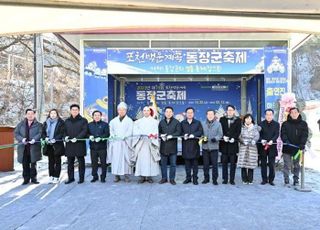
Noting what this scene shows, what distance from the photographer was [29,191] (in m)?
7.69

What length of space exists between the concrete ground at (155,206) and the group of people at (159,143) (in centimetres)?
35

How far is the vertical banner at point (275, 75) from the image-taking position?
10.7 meters

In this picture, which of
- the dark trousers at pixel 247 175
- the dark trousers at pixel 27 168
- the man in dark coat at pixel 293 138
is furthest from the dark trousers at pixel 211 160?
the dark trousers at pixel 27 168

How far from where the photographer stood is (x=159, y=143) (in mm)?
8719

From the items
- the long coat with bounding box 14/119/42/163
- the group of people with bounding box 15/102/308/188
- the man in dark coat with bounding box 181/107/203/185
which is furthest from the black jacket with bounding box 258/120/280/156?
the long coat with bounding box 14/119/42/163

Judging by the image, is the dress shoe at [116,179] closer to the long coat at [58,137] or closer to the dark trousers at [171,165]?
the dark trousers at [171,165]

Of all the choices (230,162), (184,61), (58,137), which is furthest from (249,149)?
(58,137)

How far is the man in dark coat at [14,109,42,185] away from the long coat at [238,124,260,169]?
4062 millimetres

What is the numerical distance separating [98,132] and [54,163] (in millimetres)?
1096

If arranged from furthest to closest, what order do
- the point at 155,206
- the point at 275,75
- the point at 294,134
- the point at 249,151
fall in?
the point at 275,75 → the point at 249,151 → the point at 294,134 → the point at 155,206

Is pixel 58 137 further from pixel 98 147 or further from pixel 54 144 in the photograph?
pixel 98 147

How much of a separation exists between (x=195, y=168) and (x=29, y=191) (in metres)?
3.24

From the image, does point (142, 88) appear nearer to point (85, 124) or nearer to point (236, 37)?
point (236, 37)

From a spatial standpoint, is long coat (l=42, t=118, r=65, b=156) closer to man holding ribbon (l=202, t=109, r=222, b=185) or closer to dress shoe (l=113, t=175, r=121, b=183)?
dress shoe (l=113, t=175, r=121, b=183)
